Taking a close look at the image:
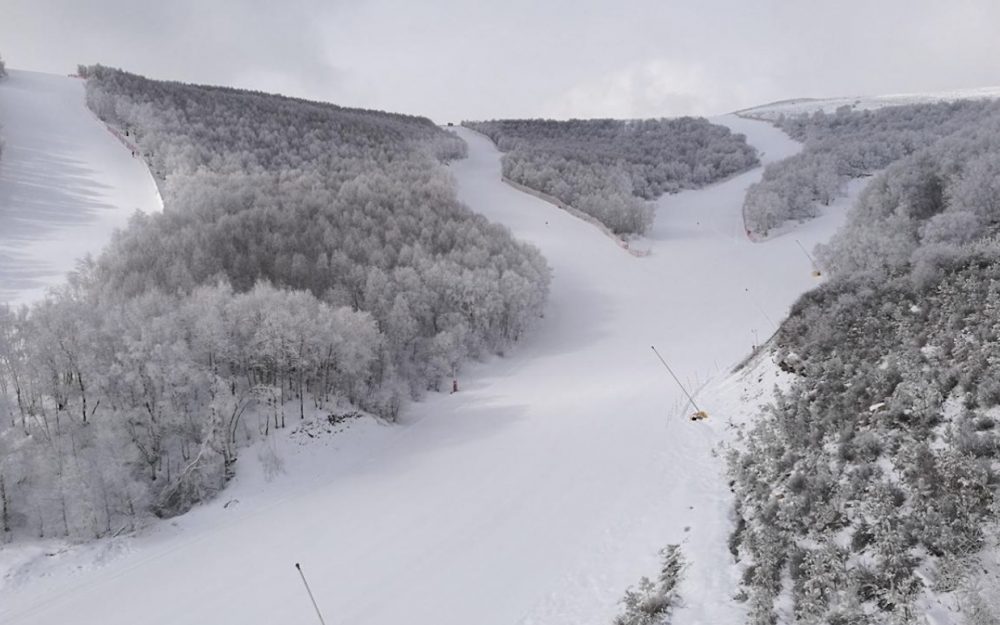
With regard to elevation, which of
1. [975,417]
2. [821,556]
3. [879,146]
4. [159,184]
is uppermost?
[879,146]

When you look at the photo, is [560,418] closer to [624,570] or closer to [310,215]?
[624,570]

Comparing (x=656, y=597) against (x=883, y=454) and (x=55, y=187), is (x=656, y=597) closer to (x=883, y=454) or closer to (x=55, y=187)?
(x=883, y=454)

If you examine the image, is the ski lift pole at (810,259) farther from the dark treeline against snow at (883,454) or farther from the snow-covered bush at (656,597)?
the snow-covered bush at (656,597)

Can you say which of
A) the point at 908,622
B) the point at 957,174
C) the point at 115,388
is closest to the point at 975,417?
the point at 908,622

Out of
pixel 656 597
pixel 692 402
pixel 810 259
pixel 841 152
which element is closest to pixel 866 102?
pixel 841 152

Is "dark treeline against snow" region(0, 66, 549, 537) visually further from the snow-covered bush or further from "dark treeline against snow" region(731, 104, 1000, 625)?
"dark treeline against snow" region(731, 104, 1000, 625)
